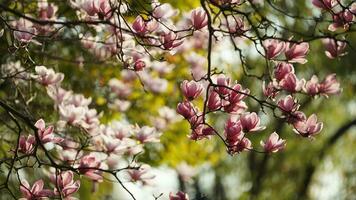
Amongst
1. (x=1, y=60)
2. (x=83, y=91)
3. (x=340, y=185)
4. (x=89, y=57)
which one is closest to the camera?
(x=1, y=60)

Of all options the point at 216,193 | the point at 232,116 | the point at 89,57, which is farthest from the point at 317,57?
the point at 232,116

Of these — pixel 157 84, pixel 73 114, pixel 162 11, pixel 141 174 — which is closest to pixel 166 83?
pixel 157 84

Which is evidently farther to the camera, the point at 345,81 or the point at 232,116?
the point at 345,81

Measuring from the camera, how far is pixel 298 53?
12.7ft

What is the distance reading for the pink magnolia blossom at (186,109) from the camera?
11.9ft

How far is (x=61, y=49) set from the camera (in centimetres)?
648

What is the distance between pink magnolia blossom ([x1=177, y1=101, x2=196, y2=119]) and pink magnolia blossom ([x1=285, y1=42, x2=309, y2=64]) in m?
0.68

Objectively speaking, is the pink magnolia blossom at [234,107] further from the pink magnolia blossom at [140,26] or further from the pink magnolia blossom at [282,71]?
the pink magnolia blossom at [140,26]

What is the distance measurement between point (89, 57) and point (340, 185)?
30.3 feet

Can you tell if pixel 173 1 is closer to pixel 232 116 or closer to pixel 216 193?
pixel 232 116

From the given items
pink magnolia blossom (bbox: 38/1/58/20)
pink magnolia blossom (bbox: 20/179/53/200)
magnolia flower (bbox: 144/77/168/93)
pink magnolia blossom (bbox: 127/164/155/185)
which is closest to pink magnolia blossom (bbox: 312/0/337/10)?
pink magnolia blossom (bbox: 127/164/155/185)

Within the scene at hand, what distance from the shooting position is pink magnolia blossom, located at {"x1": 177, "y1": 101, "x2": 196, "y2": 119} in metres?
3.64

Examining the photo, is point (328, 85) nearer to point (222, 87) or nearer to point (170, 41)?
point (222, 87)

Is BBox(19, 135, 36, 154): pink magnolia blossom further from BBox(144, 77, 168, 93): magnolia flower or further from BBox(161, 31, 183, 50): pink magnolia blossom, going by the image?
BBox(144, 77, 168, 93): magnolia flower
